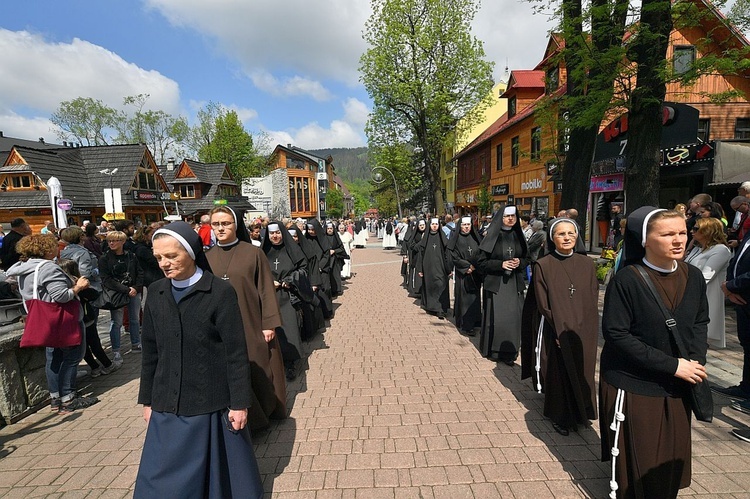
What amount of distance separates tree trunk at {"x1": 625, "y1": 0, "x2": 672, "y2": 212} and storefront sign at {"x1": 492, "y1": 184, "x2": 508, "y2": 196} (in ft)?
56.2

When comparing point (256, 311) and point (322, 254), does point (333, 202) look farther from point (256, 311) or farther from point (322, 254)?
point (256, 311)

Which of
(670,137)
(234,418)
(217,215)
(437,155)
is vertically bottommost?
(234,418)

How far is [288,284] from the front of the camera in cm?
532

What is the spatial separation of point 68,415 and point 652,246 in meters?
5.98

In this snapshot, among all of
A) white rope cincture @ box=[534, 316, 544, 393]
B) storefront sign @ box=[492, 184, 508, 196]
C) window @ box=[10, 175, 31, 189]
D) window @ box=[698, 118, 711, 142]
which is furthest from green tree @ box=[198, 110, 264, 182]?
white rope cincture @ box=[534, 316, 544, 393]

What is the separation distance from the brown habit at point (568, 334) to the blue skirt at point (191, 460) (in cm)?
288

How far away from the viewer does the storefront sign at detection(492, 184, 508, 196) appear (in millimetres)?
25250

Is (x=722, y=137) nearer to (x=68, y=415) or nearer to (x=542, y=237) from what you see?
(x=542, y=237)

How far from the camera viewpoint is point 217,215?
3781mm

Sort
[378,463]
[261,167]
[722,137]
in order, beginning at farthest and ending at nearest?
Answer: [261,167], [722,137], [378,463]

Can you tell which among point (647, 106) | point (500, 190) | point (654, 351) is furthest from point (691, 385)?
point (500, 190)

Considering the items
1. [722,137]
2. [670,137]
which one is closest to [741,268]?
[670,137]

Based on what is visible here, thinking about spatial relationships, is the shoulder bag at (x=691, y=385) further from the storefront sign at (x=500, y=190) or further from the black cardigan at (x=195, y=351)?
the storefront sign at (x=500, y=190)

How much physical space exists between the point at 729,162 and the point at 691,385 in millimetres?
14877
